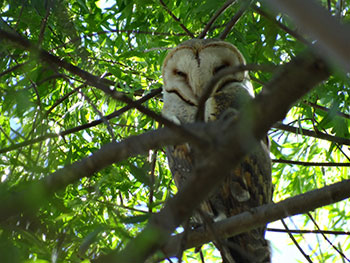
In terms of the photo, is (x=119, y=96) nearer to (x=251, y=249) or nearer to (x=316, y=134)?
(x=251, y=249)

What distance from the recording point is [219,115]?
2332mm

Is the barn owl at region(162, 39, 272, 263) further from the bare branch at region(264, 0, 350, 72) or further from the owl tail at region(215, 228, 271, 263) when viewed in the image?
the bare branch at region(264, 0, 350, 72)

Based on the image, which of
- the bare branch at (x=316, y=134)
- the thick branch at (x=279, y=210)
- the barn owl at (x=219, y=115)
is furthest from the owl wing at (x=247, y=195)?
the bare branch at (x=316, y=134)

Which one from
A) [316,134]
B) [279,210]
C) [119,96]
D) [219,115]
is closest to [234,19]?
[219,115]

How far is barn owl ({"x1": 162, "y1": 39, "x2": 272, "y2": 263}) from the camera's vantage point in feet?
6.91

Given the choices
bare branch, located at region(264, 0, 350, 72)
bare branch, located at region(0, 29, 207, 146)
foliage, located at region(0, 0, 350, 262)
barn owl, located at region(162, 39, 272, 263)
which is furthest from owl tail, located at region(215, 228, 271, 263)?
bare branch, located at region(264, 0, 350, 72)

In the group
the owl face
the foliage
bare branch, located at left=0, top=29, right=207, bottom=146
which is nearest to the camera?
bare branch, located at left=0, top=29, right=207, bottom=146

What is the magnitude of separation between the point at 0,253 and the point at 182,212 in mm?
399

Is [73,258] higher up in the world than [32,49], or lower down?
lower down

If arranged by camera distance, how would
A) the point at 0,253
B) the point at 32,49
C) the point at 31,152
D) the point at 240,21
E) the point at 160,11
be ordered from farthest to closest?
the point at 160,11
the point at 240,21
the point at 31,152
the point at 32,49
the point at 0,253

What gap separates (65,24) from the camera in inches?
65.9

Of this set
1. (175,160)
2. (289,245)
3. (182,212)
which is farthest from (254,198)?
(289,245)

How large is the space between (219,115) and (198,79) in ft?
0.67

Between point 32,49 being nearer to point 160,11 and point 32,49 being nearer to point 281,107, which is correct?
point 281,107
